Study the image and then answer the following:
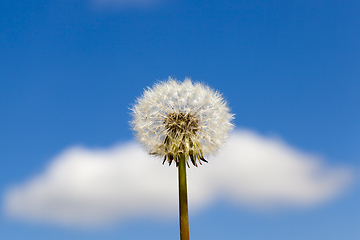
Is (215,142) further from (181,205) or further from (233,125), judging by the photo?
(181,205)

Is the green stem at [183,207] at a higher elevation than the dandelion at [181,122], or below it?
below

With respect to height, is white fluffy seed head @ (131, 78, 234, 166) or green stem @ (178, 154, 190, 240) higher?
white fluffy seed head @ (131, 78, 234, 166)

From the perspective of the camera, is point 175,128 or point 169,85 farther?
point 169,85

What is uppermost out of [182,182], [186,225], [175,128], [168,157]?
[175,128]

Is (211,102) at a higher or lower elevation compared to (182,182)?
higher

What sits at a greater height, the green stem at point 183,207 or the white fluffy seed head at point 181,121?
the white fluffy seed head at point 181,121

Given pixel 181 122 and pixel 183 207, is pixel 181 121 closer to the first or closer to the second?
pixel 181 122

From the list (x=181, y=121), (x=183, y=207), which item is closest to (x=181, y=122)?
(x=181, y=121)

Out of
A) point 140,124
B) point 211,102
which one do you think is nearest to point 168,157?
point 140,124
